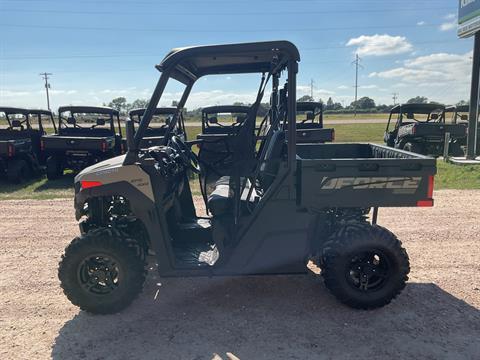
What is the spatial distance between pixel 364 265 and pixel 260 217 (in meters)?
0.98

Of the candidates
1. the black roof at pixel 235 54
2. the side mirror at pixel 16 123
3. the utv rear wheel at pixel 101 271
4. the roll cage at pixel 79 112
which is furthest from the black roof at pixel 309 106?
the utv rear wheel at pixel 101 271

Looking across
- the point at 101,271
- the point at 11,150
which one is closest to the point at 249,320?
the point at 101,271

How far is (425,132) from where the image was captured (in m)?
13.1

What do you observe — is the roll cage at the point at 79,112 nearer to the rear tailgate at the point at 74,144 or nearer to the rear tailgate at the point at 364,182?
the rear tailgate at the point at 74,144

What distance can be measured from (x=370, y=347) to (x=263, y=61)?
97.7 inches

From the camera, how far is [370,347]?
115 inches

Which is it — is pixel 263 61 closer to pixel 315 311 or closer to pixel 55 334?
pixel 315 311

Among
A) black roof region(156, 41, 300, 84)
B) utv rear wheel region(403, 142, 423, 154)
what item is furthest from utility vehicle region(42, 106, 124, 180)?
utv rear wheel region(403, 142, 423, 154)

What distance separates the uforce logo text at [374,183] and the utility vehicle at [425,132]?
10.7 m

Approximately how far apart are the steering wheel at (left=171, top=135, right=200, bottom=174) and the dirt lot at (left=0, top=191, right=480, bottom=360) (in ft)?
3.75

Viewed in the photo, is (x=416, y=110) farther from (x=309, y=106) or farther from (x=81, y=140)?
(x=81, y=140)

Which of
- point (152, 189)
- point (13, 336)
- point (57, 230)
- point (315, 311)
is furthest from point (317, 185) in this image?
point (57, 230)

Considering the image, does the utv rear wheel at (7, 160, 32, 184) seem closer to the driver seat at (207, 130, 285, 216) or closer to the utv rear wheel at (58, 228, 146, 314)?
the utv rear wheel at (58, 228, 146, 314)

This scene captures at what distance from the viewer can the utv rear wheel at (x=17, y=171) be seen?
959 centimetres
